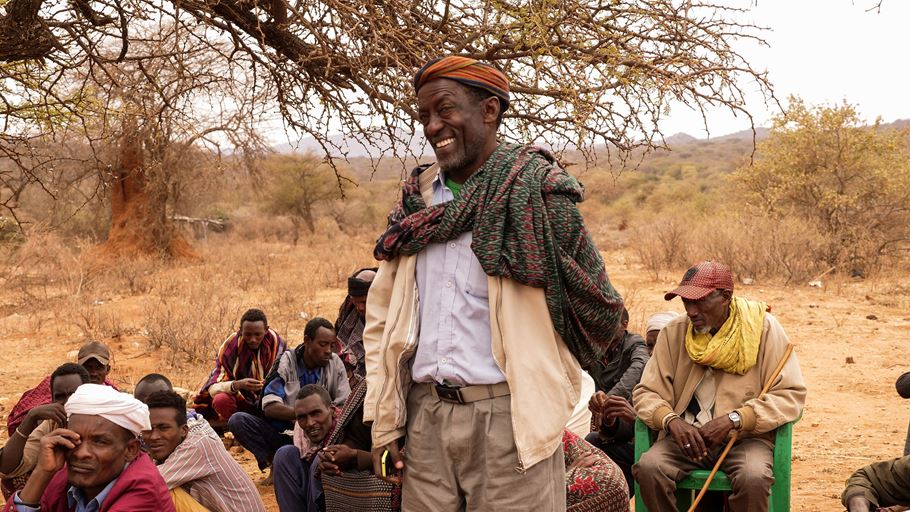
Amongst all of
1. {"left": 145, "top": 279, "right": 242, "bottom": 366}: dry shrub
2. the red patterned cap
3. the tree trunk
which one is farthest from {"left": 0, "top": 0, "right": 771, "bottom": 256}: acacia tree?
the tree trunk

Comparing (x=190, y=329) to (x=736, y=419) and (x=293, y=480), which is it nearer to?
(x=293, y=480)

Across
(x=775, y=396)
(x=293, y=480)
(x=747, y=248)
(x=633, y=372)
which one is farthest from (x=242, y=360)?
(x=747, y=248)

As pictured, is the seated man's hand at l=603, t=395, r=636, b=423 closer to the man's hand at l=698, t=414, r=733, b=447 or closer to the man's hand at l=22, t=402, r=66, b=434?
the man's hand at l=698, t=414, r=733, b=447

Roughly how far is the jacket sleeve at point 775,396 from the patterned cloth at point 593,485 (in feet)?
1.97

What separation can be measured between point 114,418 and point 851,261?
45.2 feet

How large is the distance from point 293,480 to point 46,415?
3.72ft

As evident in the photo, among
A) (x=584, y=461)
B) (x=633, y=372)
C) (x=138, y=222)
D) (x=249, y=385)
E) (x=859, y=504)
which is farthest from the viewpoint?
(x=138, y=222)

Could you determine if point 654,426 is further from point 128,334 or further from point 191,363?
point 128,334

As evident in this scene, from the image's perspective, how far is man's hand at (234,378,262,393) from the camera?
496 centimetres

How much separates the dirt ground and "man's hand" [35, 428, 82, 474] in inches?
87.6

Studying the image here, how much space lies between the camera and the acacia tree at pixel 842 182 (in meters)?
14.8

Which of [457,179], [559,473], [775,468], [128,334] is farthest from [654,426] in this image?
[128,334]

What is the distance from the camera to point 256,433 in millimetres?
4773

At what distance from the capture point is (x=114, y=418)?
2920mm
